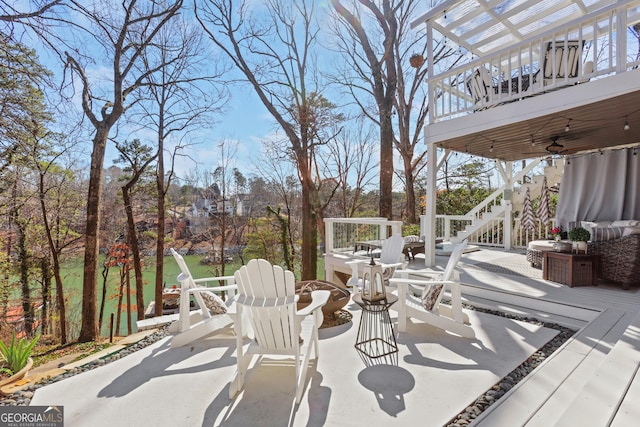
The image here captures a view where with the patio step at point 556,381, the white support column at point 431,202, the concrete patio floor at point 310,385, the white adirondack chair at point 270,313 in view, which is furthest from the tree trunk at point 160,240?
the patio step at point 556,381

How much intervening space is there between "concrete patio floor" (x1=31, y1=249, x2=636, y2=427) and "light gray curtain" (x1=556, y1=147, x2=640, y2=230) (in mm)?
4538

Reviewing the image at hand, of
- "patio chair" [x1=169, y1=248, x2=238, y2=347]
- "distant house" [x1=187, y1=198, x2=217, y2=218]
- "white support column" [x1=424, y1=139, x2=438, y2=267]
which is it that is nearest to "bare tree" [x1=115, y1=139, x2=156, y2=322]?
"distant house" [x1=187, y1=198, x2=217, y2=218]

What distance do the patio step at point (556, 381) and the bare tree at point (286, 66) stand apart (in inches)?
324

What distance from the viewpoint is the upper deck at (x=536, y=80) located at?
3982mm

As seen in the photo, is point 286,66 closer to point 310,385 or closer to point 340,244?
point 340,244

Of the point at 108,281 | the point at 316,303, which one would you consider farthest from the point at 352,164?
the point at 316,303

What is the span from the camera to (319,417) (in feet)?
6.61

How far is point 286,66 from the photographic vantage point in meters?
11.8

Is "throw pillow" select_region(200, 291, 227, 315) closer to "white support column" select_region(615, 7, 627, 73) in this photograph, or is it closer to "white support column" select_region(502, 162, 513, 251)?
"white support column" select_region(615, 7, 627, 73)

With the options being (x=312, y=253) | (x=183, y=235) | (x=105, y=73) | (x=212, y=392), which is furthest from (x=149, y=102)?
(x=212, y=392)

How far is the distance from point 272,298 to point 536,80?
580 cm

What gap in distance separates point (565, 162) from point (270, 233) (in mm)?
12685

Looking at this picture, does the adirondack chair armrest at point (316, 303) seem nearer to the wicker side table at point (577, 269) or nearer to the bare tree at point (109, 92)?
the wicker side table at point (577, 269)

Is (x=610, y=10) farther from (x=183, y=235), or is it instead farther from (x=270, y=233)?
(x=183, y=235)
